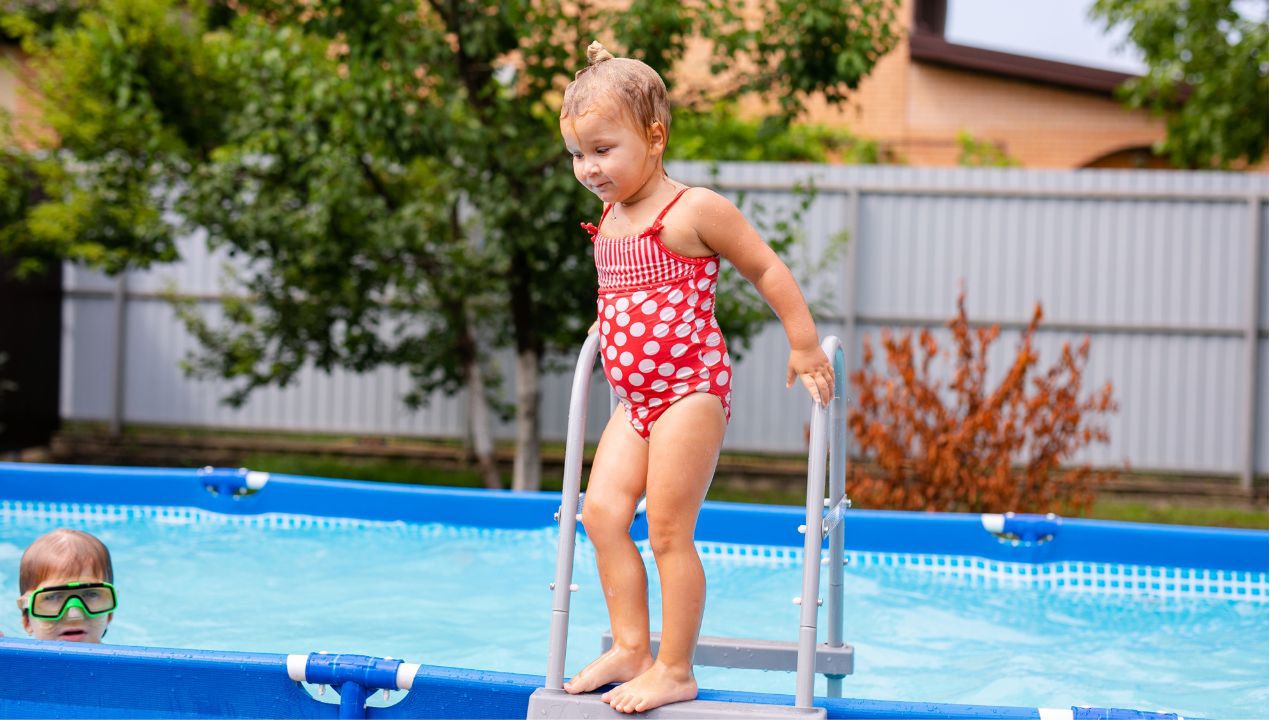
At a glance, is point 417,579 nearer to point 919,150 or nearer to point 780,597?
point 780,597

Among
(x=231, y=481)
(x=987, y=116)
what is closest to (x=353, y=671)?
(x=231, y=481)

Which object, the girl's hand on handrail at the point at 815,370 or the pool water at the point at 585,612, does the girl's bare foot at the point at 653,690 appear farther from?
the pool water at the point at 585,612

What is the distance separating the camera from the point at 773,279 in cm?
273

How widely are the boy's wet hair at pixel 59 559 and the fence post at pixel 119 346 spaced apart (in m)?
6.87

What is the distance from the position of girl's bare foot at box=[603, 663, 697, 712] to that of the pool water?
155 cm

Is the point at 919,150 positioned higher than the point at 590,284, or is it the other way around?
the point at 919,150

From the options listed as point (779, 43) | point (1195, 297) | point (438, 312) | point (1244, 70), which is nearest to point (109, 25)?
point (438, 312)

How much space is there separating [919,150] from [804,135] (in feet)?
5.57

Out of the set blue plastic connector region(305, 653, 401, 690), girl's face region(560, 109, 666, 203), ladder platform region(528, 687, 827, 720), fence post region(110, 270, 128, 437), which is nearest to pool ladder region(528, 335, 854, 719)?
ladder platform region(528, 687, 827, 720)

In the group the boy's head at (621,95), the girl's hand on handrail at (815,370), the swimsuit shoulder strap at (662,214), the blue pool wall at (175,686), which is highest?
the boy's head at (621,95)

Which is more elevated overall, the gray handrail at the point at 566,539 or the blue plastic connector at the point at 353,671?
the gray handrail at the point at 566,539

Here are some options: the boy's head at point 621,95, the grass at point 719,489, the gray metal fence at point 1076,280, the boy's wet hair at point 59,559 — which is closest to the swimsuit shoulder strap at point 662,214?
the boy's head at point 621,95

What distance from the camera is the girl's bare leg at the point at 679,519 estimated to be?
2.59 meters

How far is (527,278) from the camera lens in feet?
23.3
